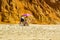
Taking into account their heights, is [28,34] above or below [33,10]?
above

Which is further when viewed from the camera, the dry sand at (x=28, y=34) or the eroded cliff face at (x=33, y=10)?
the eroded cliff face at (x=33, y=10)

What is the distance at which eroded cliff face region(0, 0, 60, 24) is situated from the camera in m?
41.1

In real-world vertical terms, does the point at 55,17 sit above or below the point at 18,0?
below

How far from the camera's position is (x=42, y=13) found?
4550 cm

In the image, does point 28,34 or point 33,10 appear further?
point 33,10

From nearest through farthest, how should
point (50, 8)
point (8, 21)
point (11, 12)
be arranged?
1. point (8, 21)
2. point (11, 12)
3. point (50, 8)

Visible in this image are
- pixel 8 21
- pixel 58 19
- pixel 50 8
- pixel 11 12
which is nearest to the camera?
pixel 8 21

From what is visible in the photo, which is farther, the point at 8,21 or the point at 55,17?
the point at 55,17

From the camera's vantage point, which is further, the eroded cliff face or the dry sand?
the eroded cliff face

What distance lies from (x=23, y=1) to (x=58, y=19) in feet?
26.5

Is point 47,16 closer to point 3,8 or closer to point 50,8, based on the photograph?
point 50,8

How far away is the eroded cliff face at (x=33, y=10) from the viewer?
41.1 meters

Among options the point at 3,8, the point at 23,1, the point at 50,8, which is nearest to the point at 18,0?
the point at 23,1

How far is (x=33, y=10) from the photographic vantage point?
4556 cm
